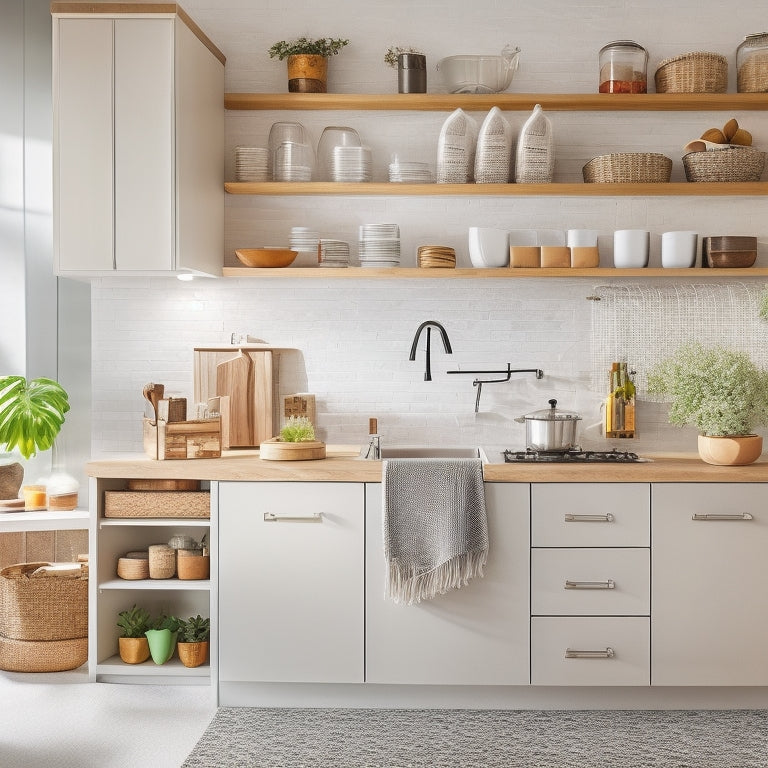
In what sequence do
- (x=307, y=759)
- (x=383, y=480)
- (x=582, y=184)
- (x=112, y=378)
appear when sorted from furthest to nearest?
(x=112, y=378) → (x=582, y=184) → (x=383, y=480) → (x=307, y=759)

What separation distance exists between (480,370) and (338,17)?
1.78 meters

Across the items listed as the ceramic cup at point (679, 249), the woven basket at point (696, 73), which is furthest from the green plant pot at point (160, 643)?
the woven basket at point (696, 73)

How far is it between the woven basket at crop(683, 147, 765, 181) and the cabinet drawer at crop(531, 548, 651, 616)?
175 cm

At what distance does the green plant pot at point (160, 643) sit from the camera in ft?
11.6

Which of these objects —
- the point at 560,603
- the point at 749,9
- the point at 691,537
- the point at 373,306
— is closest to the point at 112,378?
the point at 373,306

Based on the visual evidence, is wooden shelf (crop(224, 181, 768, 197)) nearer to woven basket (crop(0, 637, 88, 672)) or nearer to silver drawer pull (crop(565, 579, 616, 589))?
silver drawer pull (crop(565, 579, 616, 589))

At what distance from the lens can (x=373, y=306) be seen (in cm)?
407

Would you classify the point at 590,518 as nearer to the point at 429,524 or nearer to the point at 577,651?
the point at 577,651

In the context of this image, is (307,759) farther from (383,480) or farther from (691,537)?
(691,537)

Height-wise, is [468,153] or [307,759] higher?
[468,153]

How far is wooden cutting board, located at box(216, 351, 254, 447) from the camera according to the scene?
156 inches

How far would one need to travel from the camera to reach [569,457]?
3562 millimetres

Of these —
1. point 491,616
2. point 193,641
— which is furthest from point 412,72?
point 193,641

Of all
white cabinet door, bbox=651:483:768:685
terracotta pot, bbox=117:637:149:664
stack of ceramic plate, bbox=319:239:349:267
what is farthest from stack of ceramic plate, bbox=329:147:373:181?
terracotta pot, bbox=117:637:149:664
